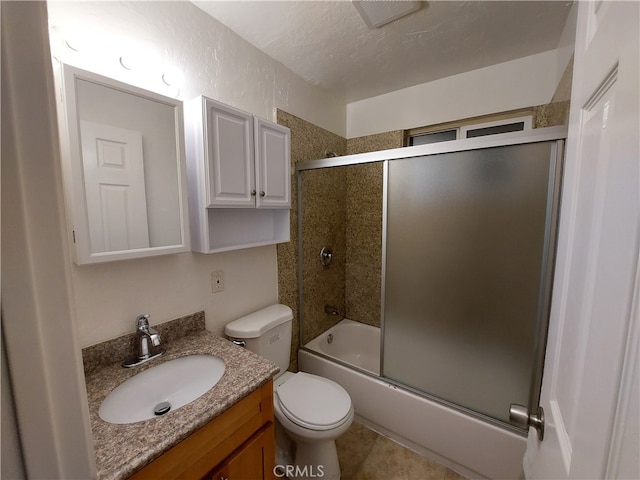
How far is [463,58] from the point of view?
1.73m

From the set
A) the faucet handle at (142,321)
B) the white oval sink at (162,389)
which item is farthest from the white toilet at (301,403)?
the faucet handle at (142,321)

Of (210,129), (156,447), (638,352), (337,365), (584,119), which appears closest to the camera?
(638,352)

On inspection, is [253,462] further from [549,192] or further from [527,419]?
[549,192]

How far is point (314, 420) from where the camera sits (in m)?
1.30

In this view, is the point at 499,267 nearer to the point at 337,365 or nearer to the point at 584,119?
the point at 584,119

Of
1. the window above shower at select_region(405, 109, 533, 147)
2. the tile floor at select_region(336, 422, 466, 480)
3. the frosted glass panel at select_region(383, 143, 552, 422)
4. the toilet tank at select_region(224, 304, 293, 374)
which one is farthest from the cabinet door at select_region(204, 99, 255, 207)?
the tile floor at select_region(336, 422, 466, 480)

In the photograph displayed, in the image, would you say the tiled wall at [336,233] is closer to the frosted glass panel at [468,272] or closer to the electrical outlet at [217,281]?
the electrical outlet at [217,281]

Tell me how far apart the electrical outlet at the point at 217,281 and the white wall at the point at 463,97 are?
68.6 inches

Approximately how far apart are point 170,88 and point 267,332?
4.41ft

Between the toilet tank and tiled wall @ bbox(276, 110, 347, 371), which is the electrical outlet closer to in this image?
the toilet tank

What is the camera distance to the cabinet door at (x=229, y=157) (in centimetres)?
123

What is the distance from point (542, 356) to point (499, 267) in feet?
1.44

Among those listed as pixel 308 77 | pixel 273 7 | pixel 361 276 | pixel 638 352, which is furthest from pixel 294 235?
pixel 638 352

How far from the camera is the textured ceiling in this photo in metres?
1.33
